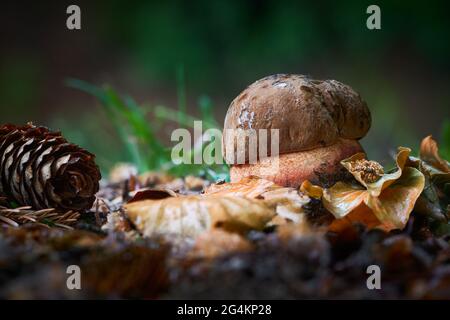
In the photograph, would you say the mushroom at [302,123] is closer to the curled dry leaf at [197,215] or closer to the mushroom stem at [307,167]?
the mushroom stem at [307,167]

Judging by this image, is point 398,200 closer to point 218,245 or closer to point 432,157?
point 432,157

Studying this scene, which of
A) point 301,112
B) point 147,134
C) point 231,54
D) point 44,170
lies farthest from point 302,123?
point 231,54

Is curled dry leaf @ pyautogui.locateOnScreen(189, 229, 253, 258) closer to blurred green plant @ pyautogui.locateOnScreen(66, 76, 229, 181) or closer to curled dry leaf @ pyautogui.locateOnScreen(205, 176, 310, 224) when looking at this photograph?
curled dry leaf @ pyautogui.locateOnScreen(205, 176, 310, 224)

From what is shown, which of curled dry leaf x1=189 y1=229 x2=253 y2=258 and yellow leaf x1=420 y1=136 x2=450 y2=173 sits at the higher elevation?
yellow leaf x1=420 y1=136 x2=450 y2=173

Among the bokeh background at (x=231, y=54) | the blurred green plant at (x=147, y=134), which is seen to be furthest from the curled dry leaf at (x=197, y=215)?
the bokeh background at (x=231, y=54)

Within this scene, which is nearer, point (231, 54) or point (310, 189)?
point (310, 189)

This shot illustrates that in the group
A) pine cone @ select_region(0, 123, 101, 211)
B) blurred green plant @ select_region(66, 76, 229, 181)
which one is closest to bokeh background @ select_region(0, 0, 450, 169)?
blurred green plant @ select_region(66, 76, 229, 181)
